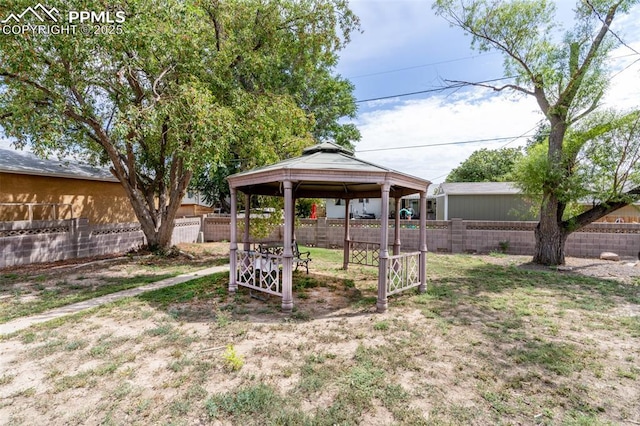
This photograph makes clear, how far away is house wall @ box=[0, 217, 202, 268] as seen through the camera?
920 cm

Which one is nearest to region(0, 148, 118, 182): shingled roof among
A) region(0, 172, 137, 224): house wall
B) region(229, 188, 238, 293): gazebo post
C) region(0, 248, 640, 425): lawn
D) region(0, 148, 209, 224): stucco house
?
region(0, 148, 209, 224): stucco house

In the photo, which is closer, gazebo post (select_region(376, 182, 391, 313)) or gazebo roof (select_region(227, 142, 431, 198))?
gazebo roof (select_region(227, 142, 431, 198))

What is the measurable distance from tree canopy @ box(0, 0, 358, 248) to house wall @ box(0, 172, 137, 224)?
1.87 metres

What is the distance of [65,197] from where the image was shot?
13.0 metres

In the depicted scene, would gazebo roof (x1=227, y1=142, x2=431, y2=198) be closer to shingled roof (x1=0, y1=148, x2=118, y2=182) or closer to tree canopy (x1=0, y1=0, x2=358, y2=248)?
tree canopy (x1=0, y1=0, x2=358, y2=248)

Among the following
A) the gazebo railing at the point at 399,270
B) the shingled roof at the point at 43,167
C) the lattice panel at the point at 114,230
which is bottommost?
the gazebo railing at the point at 399,270

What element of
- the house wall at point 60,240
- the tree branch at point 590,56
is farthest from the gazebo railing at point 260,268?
the tree branch at point 590,56

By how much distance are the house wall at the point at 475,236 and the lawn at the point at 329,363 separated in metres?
6.60

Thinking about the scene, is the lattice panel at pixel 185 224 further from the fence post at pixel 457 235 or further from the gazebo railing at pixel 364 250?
the fence post at pixel 457 235

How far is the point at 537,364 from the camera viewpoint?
3.75 metres

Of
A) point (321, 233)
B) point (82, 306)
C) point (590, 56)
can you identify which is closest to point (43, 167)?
point (82, 306)

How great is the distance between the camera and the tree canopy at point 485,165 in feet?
106

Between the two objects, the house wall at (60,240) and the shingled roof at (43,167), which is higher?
the shingled roof at (43,167)

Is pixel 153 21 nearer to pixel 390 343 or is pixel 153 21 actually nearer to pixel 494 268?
pixel 390 343
